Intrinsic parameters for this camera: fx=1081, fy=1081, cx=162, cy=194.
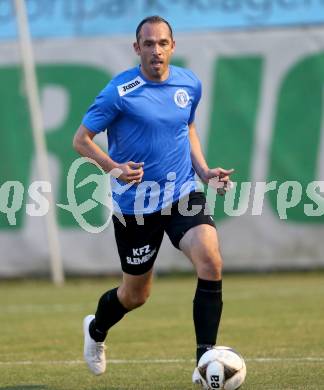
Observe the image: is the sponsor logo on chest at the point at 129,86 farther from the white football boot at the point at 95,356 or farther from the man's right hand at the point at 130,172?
the white football boot at the point at 95,356

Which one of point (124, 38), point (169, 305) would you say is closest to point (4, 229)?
point (124, 38)

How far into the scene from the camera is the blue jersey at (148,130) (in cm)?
704

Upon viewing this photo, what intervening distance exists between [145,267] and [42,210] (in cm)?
836

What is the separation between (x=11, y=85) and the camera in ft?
52.6

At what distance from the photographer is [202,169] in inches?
285

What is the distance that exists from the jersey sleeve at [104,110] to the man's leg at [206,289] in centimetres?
98

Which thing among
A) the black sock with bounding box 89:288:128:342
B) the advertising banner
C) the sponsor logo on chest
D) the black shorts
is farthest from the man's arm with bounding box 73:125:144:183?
the advertising banner

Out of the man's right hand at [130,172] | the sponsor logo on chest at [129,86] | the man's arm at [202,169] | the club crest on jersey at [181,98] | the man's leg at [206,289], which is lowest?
the man's leg at [206,289]

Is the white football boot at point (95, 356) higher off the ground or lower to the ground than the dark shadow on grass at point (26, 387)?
lower

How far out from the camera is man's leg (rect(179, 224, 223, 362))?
6.60 meters

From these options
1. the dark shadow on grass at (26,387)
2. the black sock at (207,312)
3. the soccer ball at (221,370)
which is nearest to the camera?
the soccer ball at (221,370)

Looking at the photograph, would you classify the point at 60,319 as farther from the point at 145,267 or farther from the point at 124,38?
the point at 124,38

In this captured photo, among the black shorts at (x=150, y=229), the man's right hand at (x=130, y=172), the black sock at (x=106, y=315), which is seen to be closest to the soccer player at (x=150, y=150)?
the black shorts at (x=150, y=229)

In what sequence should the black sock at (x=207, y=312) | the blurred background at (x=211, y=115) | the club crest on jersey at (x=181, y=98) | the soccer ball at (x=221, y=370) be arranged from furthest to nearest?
the blurred background at (x=211, y=115)
the club crest on jersey at (x=181, y=98)
the black sock at (x=207, y=312)
the soccer ball at (x=221, y=370)
